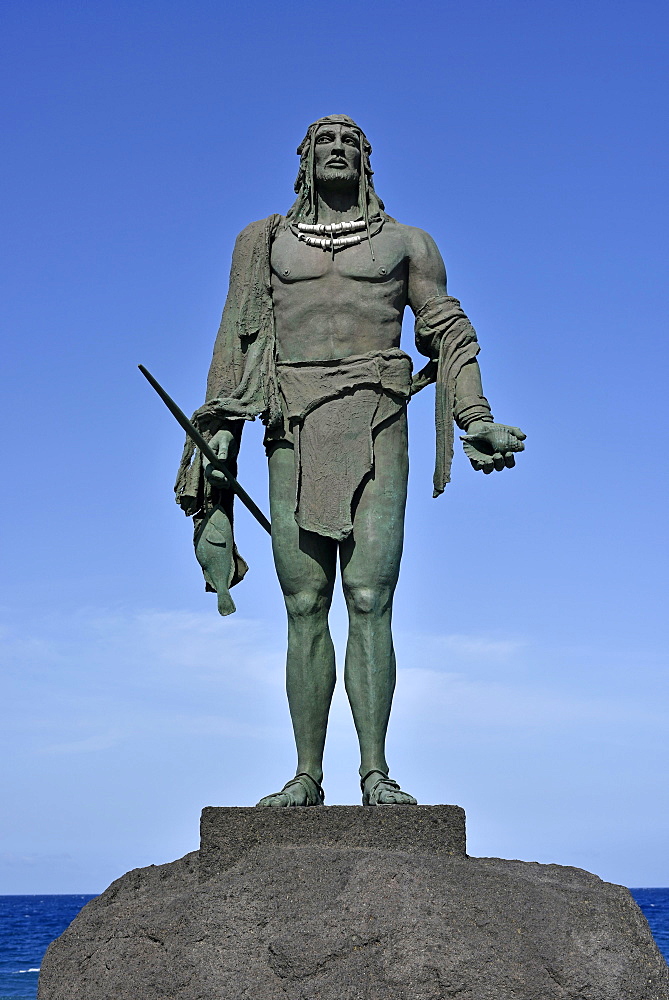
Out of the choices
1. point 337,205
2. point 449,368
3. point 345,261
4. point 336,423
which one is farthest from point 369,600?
point 337,205

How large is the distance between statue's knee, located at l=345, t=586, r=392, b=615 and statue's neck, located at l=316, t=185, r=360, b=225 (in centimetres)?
230

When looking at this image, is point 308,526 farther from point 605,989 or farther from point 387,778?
point 605,989

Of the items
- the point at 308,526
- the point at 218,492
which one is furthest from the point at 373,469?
the point at 218,492

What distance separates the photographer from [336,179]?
27.5 feet

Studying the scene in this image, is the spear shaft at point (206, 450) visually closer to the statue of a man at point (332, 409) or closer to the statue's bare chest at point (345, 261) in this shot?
the statue of a man at point (332, 409)

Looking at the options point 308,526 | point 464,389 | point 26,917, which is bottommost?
point 308,526

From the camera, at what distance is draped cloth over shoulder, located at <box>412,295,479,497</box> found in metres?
8.22

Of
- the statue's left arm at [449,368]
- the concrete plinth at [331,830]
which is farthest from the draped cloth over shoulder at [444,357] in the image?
the concrete plinth at [331,830]

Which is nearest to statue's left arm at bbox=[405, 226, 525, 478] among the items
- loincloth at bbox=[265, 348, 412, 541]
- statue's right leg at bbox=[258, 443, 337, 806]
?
loincloth at bbox=[265, 348, 412, 541]

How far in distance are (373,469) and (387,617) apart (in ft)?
2.82

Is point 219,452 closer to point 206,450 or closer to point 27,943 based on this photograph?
point 206,450

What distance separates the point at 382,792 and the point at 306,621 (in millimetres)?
1139

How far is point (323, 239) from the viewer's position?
830 cm

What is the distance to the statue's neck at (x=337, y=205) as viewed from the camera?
27.8 ft
